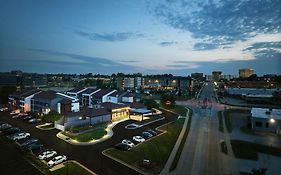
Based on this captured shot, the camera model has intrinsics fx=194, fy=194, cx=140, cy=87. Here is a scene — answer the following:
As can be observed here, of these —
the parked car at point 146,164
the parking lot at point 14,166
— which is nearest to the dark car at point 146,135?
the parked car at point 146,164

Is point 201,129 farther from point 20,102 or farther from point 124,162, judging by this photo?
point 20,102

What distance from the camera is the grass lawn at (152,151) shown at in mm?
21641

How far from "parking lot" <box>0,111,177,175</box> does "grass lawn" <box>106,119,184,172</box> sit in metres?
1.59

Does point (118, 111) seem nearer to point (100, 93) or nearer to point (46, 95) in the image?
point (100, 93)

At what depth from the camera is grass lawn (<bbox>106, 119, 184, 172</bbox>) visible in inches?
852

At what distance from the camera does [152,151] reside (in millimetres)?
23828

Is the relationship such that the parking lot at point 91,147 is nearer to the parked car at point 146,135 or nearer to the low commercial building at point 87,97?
the parked car at point 146,135

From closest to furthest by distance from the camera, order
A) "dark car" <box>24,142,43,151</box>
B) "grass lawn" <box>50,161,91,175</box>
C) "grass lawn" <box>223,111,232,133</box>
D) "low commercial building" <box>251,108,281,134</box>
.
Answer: "grass lawn" <box>50,161,91,175</box>
"dark car" <box>24,142,43,151</box>
"low commercial building" <box>251,108,281,134</box>
"grass lawn" <box>223,111,232,133</box>

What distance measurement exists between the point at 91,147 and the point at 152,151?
26.0 feet

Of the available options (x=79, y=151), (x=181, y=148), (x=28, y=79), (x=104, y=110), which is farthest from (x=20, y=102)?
(x=28, y=79)

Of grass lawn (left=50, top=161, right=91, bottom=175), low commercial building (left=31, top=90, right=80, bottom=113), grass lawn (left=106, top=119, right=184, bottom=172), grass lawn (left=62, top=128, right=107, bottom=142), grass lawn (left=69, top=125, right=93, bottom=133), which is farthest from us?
low commercial building (left=31, top=90, right=80, bottom=113)

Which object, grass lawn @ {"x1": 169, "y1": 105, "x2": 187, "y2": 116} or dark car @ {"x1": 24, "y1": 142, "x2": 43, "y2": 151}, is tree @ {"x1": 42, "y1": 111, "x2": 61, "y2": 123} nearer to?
dark car @ {"x1": 24, "y1": 142, "x2": 43, "y2": 151}

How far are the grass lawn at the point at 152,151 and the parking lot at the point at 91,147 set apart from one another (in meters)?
1.59

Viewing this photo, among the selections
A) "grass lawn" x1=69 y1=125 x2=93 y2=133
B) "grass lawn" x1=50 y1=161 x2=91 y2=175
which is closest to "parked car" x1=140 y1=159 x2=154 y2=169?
"grass lawn" x1=50 y1=161 x2=91 y2=175
